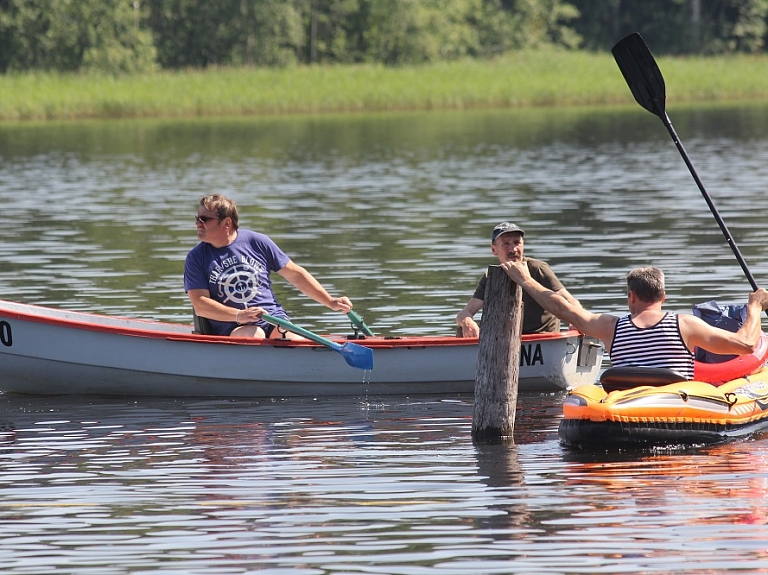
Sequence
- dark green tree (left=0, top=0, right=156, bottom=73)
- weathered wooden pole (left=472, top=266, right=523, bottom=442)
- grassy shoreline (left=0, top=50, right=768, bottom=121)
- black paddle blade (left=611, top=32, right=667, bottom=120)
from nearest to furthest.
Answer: weathered wooden pole (left=472, top=266, right=523, bottom=442) < black paddle blade (left=611, top=32, right=667, bottom=120) < grassy shoreline (left=0, top=50, right=768, bottom=121) < dark green tree (left=0, top=0, right=156, bottom=73)

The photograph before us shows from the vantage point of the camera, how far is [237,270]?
10547mm

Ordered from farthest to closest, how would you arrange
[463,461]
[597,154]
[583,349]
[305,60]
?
1. [305,60]
2. [597,154]
3. [583,349]
4. [463,461]

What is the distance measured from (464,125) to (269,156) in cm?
1050

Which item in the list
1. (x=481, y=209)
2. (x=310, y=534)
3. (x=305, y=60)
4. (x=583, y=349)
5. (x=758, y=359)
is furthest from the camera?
(x=305, y=60)

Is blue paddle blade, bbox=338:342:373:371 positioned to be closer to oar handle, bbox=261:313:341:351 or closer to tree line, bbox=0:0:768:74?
oar handle, bbox=261:313:341:351

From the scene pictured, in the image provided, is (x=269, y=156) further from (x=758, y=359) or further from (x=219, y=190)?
(x=758, y=359)

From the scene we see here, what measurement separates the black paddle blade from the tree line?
47.0 metres

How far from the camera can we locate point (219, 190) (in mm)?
26688

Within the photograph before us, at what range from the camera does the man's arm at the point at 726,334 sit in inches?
342

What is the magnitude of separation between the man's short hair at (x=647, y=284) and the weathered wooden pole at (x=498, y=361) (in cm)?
75

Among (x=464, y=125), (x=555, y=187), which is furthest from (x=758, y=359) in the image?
(x=464, y=125)

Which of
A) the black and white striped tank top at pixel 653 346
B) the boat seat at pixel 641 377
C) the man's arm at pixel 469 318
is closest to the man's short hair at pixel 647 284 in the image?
the black and white striped tank top at pixel 653 346

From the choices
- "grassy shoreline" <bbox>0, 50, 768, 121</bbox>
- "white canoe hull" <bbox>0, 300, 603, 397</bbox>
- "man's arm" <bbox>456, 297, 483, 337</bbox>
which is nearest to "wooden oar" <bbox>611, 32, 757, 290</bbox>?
"white canoe hull" <bbox>0, 300, 603, 397</bbox>

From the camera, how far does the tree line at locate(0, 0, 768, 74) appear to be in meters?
58.5
